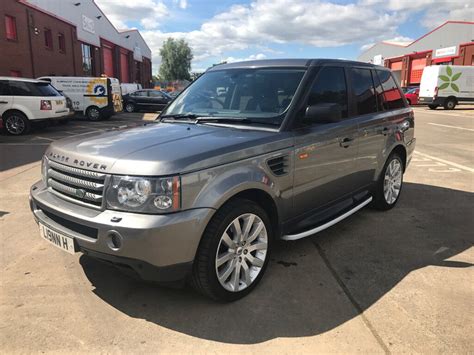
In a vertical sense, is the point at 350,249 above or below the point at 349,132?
below

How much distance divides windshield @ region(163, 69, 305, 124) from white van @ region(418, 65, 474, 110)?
26.6 meters

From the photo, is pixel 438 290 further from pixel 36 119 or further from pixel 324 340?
pixel 36 119

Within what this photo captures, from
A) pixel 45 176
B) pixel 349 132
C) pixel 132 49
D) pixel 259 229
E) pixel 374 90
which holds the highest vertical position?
pixel 132 49

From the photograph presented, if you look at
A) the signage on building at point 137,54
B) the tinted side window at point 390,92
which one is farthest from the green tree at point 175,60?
the tinted side window at point 390,92

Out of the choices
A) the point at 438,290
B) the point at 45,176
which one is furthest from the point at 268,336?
the point at 45,176

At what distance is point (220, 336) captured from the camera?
281 cm

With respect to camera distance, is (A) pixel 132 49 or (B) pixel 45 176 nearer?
(B) pixel 45 176

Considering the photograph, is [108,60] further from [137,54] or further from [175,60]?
[175,60]

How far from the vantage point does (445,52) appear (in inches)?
1673

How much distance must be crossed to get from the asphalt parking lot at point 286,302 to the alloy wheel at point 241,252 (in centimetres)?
17

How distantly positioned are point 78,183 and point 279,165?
1593 mm

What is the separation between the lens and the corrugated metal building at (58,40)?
2092 centimetres

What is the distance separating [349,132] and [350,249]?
1.24m

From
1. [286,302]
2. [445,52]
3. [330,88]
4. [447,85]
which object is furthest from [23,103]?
[445,52]
